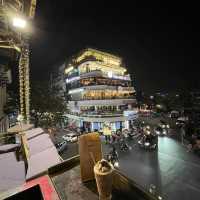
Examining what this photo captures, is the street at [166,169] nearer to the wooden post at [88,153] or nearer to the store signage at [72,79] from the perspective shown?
the wooden post at [88,153]

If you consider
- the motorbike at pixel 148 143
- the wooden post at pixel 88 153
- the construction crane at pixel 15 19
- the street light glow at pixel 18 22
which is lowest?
the motorbike at pixel 148 143

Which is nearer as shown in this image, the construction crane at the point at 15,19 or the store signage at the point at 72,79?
the construction crane at the point at 15,19

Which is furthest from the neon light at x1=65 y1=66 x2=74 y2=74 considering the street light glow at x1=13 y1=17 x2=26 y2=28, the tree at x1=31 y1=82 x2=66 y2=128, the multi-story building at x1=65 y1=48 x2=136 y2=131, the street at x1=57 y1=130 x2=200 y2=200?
the street light glow at x1=13 y1=17 x2=26 y2=28

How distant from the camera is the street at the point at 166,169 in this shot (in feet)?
34.0

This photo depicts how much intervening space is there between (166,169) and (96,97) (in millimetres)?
21130

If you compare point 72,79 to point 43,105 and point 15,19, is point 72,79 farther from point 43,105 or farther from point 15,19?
point 15,19

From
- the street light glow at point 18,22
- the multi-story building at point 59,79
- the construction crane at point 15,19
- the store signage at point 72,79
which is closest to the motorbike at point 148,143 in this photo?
the construction crane at point 15,19

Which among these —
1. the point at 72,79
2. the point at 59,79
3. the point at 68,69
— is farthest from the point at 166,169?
the point at 59,79

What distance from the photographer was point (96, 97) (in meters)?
32.1

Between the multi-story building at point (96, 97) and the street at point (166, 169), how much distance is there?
404 inches

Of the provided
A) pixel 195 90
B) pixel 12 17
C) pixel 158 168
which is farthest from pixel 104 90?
pixel 195 90

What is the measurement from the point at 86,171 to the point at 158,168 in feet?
46.4

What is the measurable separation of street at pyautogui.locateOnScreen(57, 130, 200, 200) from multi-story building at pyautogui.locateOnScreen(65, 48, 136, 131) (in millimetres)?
10267

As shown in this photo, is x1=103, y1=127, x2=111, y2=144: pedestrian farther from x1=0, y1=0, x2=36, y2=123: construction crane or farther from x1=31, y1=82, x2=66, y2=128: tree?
x1=0, y1=0, x2=36, y2=123: construction crane
